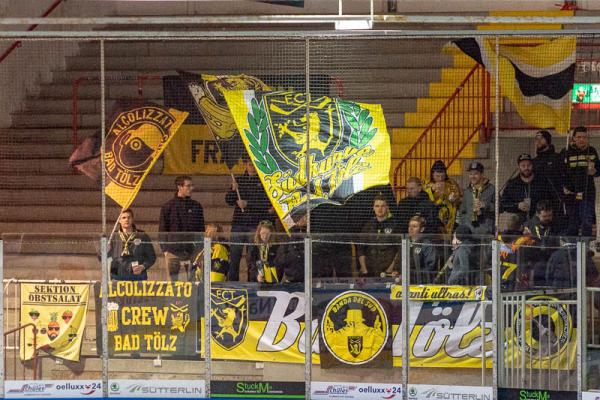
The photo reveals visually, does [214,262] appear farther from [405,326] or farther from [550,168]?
[550,168]

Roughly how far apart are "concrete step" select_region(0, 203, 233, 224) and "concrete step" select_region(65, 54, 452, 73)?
2.24 metres

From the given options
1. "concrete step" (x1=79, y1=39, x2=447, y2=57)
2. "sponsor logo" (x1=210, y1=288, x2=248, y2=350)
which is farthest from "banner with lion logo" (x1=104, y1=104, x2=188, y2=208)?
"concrete step" (x1=79, y1=39, x2=447, y2=57)

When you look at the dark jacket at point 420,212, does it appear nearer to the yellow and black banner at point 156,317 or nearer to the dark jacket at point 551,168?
the dark jacket at point 551,168

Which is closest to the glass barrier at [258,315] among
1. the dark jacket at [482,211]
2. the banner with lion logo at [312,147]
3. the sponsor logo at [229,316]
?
the sponsor logo at [229,316]

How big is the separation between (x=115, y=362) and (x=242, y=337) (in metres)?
1.45

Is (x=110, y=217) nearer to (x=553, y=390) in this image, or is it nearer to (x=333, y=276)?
(x=333, y=276)

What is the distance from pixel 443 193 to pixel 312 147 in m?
2.07

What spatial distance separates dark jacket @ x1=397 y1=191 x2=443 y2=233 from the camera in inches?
522

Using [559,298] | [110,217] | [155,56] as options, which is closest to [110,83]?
[155,56]

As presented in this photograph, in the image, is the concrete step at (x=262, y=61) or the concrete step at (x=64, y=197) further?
the concrete step at (x=64, y=197)

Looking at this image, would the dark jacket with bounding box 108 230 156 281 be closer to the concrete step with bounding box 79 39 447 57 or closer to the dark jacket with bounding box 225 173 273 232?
the dark jacket with bounding box 225 173 273 232

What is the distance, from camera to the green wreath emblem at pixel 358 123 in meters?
12.8

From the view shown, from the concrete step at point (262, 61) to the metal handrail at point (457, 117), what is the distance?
1.87ft

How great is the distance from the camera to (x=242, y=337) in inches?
503
